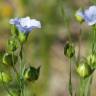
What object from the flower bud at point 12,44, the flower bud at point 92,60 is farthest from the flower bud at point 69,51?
the flower bud at point 12,44

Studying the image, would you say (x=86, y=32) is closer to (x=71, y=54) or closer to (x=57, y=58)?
(x=57, y=58)

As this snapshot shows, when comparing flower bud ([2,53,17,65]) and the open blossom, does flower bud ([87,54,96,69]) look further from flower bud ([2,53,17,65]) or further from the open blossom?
flower bud ([2,53,17,65])

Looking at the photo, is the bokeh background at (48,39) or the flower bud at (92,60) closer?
the flower bud at (92,60)

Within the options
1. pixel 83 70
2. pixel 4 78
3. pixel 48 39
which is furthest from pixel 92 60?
pixel 48 39

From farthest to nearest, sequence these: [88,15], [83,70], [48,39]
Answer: [48,39] < [88,15] < [83,70]

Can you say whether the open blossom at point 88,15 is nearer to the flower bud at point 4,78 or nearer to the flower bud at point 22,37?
the flower bud at point 22,37

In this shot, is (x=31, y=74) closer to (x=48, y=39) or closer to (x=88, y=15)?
(x=88, y=15)
